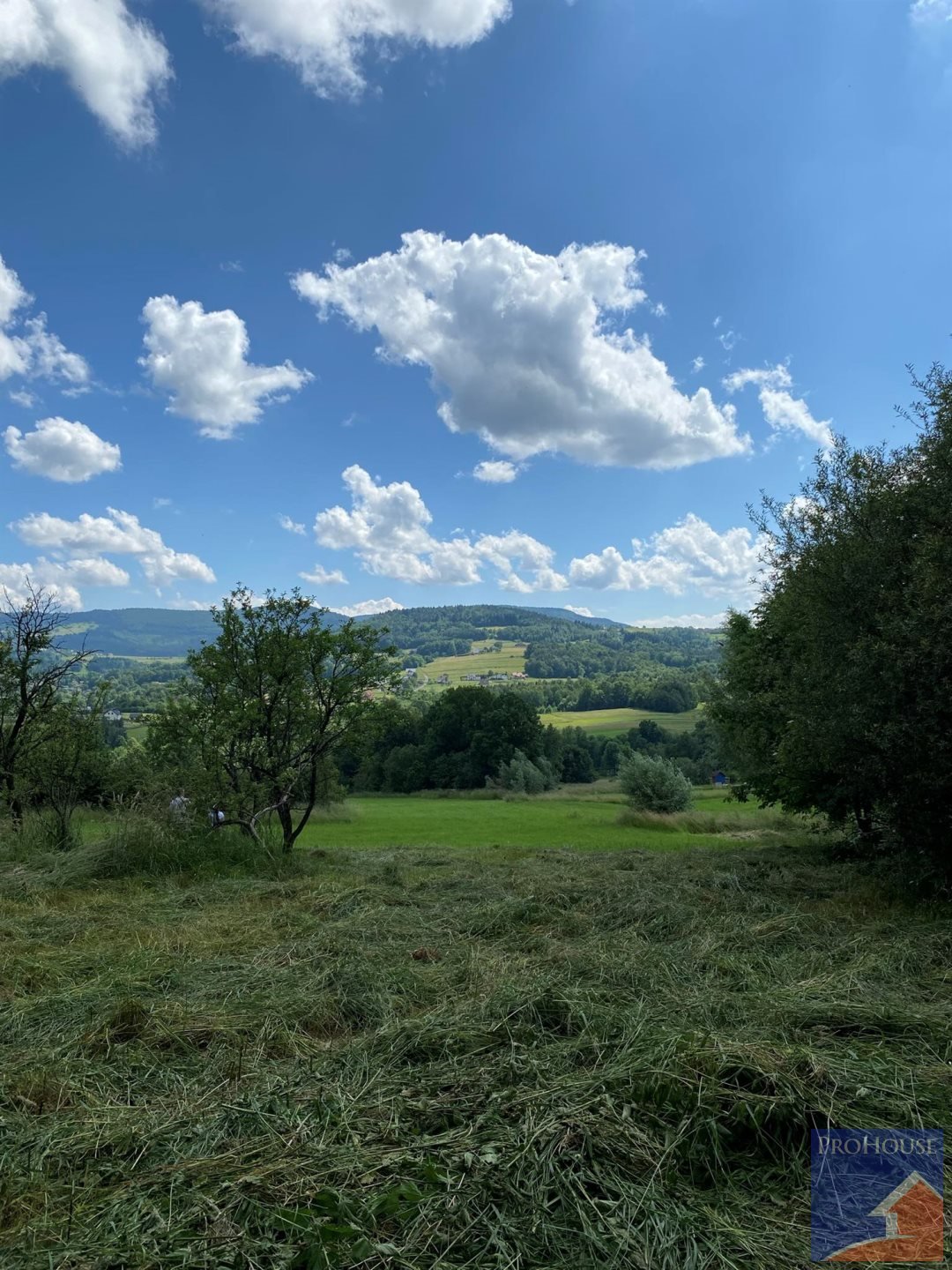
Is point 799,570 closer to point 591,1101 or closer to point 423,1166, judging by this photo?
point 591,1101

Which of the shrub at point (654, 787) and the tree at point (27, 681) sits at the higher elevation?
Answer: the tree at point (27, 681)

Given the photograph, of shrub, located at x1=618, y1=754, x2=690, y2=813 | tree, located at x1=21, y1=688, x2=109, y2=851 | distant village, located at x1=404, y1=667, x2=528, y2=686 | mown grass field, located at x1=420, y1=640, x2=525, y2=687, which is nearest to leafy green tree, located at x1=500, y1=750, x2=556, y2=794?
shrub, located at x1=618, y1=754, x2=690, y2=813

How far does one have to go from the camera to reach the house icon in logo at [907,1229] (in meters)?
2.27

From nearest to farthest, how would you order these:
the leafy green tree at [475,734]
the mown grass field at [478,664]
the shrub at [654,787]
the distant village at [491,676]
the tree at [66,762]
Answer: the tree at [66,762] → the shrub at [654,787] → the leafy green tree at [475,734] → the distant village at [491,676] → the mown grass field at [478,664]

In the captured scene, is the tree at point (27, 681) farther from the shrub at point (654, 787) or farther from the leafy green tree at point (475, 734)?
the leafy green tree at point (475, 734)

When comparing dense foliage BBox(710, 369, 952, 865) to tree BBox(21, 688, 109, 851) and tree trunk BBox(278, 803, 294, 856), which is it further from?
tree BBox(21, 688, 109, 851)

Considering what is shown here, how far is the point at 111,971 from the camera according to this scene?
5090mm

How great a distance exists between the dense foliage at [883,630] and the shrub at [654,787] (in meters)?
21.1

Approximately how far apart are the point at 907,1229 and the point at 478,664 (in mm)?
133030

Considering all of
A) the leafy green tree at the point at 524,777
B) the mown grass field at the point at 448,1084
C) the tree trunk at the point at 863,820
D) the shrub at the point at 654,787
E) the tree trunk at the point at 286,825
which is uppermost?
the mown grass field at the point at 448,1084

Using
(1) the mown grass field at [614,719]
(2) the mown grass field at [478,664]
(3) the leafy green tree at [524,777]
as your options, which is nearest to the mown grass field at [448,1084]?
(3) the leafy green tree at [524,777]

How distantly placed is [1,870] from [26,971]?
543cm

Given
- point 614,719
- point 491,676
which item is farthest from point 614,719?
point 491,676

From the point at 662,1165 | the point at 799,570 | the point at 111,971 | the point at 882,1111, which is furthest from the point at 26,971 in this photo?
the point at 799,570
